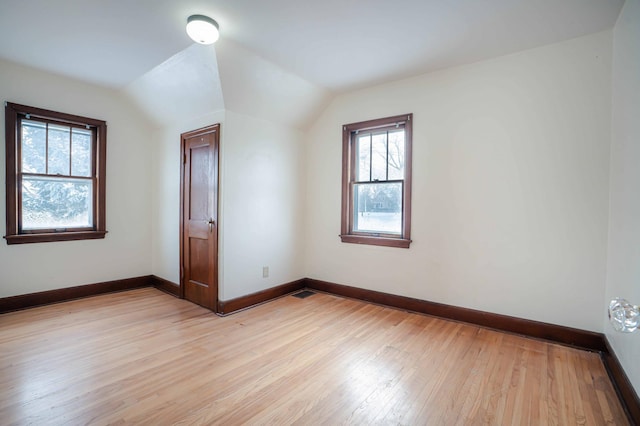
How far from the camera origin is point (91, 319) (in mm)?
3182

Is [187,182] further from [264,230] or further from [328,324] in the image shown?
[328,324]

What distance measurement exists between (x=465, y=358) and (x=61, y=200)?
15.7ft

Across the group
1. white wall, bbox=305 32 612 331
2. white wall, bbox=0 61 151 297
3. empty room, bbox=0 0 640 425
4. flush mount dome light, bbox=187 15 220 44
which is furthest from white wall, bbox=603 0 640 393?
white wall, bbox=0 61 151 297

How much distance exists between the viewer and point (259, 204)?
382 cm

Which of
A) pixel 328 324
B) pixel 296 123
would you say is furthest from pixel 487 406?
pixel 296 123

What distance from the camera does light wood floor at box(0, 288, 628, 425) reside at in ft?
5.87

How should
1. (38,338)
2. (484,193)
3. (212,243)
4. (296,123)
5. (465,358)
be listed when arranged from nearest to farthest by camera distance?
(465,358) < (38,338) < (484,193) < (212,243) < (296,123)

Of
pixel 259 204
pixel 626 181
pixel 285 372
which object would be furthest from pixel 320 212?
pixel 626 181

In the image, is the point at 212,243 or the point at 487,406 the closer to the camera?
the point at 487,406

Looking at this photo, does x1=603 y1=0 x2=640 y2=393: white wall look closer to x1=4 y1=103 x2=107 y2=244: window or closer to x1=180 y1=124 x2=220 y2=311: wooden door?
x1=180 y1=124 x2=220 y2=311: wooden door

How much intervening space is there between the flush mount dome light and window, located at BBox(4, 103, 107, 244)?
2418 mm

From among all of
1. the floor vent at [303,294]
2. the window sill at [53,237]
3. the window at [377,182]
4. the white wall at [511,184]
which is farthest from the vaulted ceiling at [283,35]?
the floor vent at [303,294]

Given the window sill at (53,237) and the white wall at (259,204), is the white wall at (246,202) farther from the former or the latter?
the window sill at (53,237)

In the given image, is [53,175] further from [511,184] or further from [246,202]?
[511,184]
